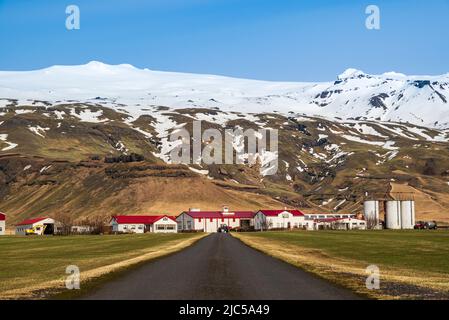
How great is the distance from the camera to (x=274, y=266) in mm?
46938

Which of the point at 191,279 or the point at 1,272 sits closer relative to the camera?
the point at 191,279

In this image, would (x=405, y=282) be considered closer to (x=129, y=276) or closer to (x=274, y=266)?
Answer: (x=274, y=266)

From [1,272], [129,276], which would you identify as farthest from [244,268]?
[1,272]

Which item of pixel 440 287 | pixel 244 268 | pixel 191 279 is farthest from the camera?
pixel 244 268

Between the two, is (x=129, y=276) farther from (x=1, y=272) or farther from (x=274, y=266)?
(x=1, y=272)

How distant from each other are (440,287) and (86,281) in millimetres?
18513
